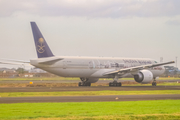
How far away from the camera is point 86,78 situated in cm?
4384

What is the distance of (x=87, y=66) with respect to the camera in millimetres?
41438

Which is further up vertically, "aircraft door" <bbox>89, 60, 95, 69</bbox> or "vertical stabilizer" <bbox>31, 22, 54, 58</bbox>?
"vertical stabilizer" <bbox>31, 22, 54, 58</bbox>

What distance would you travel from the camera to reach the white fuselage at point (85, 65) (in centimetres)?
3828

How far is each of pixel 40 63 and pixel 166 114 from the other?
2477 cm

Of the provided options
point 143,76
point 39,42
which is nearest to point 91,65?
point 143,76

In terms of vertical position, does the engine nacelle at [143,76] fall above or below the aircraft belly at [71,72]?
below

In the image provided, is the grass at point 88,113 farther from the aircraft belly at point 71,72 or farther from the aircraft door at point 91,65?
the aircraft door at point 91,65

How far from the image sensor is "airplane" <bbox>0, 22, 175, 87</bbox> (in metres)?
37.2

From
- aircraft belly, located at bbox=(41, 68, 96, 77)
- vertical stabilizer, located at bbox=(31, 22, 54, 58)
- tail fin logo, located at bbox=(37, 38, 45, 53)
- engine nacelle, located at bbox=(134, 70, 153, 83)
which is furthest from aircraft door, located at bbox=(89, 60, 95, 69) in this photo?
tail fin logo, located at bbox=(37, 38, 45, 53)

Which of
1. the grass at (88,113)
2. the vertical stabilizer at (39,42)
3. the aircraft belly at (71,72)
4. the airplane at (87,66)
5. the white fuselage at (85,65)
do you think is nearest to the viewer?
the grass at (88,113)

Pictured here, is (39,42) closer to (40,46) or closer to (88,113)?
(40,46)

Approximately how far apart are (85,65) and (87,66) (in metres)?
0.37

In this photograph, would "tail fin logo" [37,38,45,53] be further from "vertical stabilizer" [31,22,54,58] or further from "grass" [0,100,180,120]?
"grass" [0,100,180,120]

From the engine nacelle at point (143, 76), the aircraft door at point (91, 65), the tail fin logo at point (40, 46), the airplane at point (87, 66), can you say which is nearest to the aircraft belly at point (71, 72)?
the airplane at point (87, 66)
